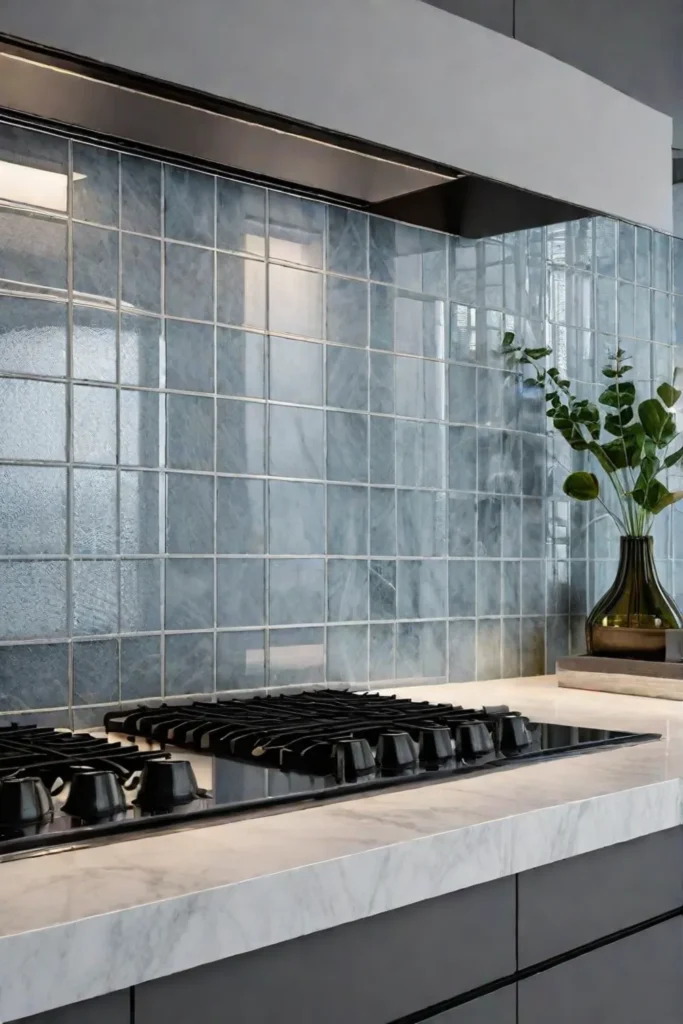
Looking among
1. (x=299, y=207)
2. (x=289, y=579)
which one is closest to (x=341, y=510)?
(x=289, y=579)

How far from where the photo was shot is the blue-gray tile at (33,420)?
1.41 metres

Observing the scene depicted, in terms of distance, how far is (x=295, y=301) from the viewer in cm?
176

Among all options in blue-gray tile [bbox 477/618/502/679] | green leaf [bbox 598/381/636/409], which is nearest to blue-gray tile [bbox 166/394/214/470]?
blue-gray tile [bbox 477/618/502/679]

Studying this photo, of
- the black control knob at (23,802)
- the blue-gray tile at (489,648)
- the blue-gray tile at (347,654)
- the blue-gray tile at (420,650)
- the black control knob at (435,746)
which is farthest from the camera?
the blue-gray tile at (489,648)

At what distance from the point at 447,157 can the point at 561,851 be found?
31.1 inches

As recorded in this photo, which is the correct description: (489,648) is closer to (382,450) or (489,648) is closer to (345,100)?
(382,450)

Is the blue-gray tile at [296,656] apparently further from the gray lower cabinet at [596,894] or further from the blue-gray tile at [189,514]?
the gray lower cabinet at [596,894]

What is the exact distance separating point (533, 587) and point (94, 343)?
1.03 meters

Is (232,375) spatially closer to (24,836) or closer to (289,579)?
(289,579)

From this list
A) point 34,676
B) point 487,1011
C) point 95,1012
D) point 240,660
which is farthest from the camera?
point 240,660

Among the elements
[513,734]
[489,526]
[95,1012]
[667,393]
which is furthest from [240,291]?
[95,1012]

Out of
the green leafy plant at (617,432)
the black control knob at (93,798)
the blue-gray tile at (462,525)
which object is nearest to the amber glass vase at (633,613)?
the green leafy plant at (617,432)

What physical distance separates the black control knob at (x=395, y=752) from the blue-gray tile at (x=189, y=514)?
0.55m

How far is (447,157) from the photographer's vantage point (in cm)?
134
